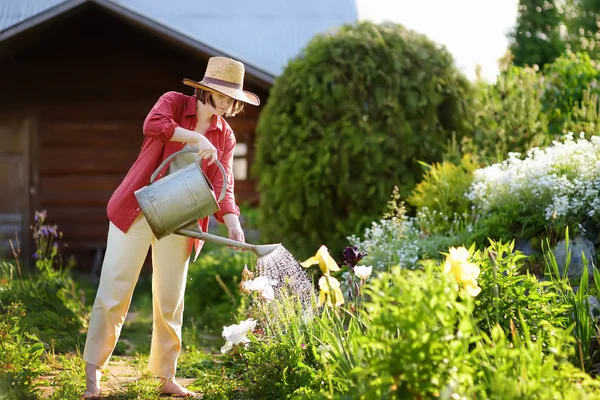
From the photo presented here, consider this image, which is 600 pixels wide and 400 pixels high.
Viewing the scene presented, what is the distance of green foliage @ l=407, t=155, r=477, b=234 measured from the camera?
19.0 feet

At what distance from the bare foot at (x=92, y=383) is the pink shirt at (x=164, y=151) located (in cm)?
67

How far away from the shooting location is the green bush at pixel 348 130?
22.3 feet

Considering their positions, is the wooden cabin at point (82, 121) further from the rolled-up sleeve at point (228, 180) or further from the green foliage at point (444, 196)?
the rolled-up sleeve at point (228, 180)

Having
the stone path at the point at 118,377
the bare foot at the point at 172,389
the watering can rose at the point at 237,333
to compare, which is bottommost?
the stone path at the point at 118,377

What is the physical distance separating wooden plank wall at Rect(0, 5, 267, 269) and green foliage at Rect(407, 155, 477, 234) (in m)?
4.27

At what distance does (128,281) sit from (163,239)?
25 centimetres

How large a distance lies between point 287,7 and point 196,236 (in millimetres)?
8493

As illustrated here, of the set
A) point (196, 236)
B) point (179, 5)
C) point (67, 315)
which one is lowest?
point (67, 315)

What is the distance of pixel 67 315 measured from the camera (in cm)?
535

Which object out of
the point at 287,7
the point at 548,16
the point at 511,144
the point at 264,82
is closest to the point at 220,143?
the point at 511,144

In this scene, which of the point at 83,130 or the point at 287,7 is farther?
the point at 287,7

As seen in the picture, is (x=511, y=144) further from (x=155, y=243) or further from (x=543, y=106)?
(x=155, y=243)

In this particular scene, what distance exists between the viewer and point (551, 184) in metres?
4.98

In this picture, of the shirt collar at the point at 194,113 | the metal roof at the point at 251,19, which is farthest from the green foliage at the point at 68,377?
the metal roof at the point at 251,19
